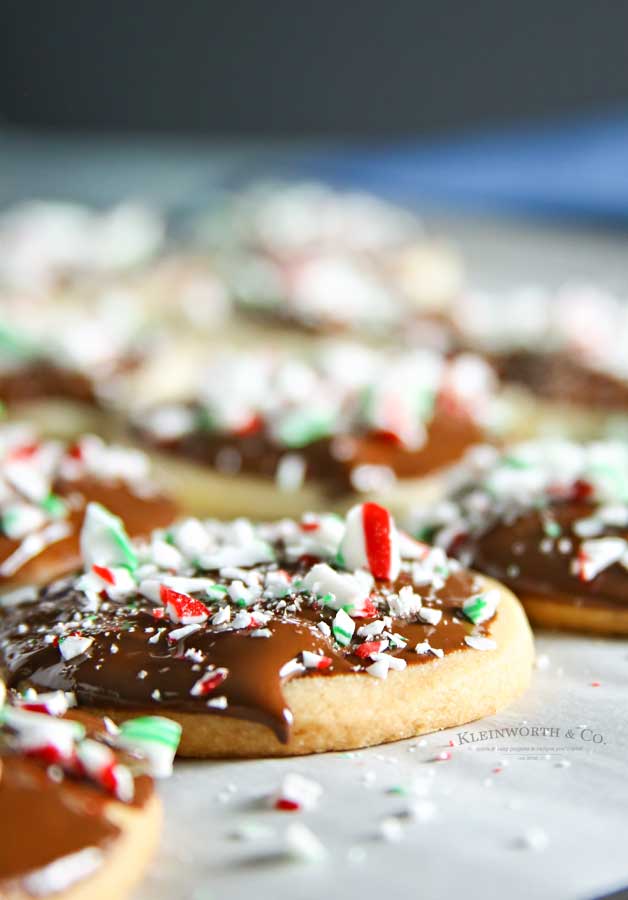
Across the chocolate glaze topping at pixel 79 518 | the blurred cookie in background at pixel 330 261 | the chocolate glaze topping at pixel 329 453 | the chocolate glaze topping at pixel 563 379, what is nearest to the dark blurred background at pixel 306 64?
the blurred cookie in background at pixel 330 261

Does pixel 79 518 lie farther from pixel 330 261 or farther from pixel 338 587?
pixel 330 261

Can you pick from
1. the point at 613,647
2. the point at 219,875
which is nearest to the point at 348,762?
the point at 219,875

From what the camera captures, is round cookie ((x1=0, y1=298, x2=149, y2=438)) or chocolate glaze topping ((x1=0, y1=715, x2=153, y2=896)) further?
round cookie ((x1=0, y1=298, x2=149, y2=438))

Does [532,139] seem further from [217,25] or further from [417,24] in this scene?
[217,25]

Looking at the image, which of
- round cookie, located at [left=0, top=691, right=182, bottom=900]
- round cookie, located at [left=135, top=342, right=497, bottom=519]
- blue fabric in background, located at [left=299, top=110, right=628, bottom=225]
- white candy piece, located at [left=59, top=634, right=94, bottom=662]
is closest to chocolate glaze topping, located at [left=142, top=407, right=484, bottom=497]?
round cookie, located at [left=135, top=342, right=497, bottom=519]

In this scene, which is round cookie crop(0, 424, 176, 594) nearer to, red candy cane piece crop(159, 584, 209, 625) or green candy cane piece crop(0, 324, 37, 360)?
red candy cane piece crop(159, 584, 209, 625)

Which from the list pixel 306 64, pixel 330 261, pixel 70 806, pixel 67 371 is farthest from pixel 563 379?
pixel 306 64

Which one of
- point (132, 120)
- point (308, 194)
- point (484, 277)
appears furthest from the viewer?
point (132, 120)

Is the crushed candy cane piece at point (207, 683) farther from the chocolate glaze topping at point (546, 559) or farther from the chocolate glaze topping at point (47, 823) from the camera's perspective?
the chocolate glaze topping at point (546, 559)
